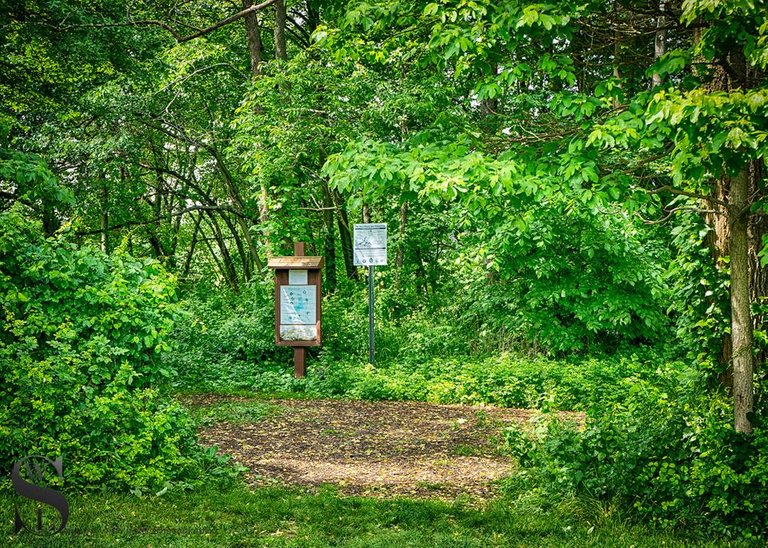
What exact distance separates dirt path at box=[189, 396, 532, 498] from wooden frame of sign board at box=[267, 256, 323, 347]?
1893 millimetres

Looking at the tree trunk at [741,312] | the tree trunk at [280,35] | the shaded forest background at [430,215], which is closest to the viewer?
the shaded forest background at [430,215]

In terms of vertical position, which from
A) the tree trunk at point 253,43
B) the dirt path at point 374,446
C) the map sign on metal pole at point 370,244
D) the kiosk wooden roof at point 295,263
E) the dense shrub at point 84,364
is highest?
the tree trunk at point 253,43

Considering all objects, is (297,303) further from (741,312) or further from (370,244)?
(741,312)

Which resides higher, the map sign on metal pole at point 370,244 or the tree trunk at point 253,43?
the tree trunk at point 253,43

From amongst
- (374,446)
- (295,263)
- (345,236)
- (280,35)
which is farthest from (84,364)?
(345,236)

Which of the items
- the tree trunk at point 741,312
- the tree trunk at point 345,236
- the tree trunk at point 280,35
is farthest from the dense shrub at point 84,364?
the tree trunk at point 345,236

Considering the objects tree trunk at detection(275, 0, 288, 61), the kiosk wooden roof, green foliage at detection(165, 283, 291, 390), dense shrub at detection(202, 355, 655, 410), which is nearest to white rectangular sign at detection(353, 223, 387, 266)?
the kiosk wooden roof

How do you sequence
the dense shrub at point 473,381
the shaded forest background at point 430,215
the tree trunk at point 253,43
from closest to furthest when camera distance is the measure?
the shaded forest background at point 430,215 → the dense shrub at point 473,381 → the tree trunk at point 253,43

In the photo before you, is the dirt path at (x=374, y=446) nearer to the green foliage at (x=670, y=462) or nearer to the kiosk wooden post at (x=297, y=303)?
the green foliage at (x=670, y=462)

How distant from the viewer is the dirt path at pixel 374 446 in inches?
277

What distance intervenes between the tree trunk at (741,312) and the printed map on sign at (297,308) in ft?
26.8

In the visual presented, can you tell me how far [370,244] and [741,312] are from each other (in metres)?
7.67

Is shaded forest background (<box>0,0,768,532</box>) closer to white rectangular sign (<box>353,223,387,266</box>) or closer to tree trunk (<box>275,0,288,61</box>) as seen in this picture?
tree trunk (<box>275,0,288,61</box>)

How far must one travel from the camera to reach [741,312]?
555cm
